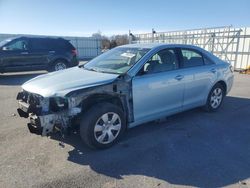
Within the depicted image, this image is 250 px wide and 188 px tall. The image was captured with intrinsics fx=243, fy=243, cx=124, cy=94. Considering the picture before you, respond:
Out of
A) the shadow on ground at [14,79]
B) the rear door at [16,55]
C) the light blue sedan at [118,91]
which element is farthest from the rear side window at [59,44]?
the light blue sedan at [118,91]

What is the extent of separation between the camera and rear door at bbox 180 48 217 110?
5.00 meters

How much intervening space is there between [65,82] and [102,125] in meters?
0.89

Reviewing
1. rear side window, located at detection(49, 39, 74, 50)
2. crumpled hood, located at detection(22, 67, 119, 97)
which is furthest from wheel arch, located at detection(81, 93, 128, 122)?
rear side window, located at detection(49, 39, 74, 50)

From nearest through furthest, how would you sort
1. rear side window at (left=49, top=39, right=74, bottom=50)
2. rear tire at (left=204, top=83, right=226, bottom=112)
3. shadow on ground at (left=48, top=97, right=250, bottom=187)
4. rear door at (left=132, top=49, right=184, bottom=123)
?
shadow on ground at (left=48, top=97, right=250, bottom=187), rear door at (left=132, top=49, right=184, bottom=123), rear tire at (left=204, top=83, right=226, bottom=112), rear side window at (left=49, top=39, right=74, bottom=50)

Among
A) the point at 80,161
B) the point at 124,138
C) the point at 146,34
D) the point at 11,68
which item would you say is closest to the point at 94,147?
the point at 80,161

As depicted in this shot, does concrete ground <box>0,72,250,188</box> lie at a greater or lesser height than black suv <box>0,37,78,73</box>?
lesser

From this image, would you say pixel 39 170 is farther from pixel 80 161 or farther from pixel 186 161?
pixel 186 161

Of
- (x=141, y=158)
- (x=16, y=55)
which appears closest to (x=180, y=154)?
(x=141, y=158)

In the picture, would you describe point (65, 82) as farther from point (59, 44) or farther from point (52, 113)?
point (59, 44)

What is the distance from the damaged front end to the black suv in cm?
856

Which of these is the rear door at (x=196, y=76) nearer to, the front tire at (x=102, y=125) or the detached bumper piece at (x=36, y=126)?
the front tire at (x=102, y=125)

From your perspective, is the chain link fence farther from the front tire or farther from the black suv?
the front tire

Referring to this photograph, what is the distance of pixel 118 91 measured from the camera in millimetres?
3922

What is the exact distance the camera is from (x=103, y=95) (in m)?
3.85
